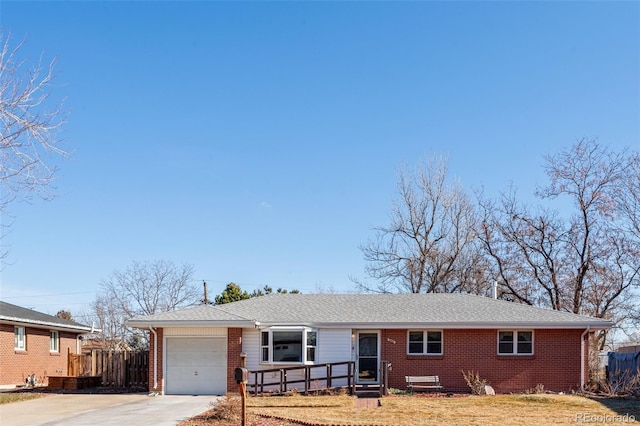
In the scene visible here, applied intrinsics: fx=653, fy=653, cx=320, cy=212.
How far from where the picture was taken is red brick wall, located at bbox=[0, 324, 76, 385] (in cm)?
2650

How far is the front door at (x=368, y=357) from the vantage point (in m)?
23.1

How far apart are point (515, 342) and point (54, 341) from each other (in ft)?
71.2

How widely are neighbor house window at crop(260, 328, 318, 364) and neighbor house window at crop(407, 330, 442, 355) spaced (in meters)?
3.68

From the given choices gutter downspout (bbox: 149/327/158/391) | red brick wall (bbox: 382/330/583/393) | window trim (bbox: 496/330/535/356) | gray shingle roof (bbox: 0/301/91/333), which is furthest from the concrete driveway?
window trim (bbox: 496/330/535/356)

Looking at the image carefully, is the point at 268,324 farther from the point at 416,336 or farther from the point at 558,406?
the point at 558,406

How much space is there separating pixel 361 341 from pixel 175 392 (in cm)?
670

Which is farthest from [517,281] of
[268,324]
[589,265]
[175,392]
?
[175,392]

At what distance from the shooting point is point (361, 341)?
2344cm

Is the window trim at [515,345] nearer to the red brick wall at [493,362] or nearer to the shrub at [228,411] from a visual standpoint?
the red brick wall at [493,362]

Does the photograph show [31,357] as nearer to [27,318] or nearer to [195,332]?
[27,318]

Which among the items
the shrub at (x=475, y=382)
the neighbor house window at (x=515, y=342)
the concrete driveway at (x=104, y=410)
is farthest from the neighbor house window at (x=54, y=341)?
the neighbor house window at (x=515, y=342)

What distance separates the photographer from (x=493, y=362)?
22.9m

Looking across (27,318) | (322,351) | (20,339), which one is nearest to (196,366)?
(322,351)

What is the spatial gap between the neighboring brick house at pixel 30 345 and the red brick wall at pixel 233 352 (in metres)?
9.90
